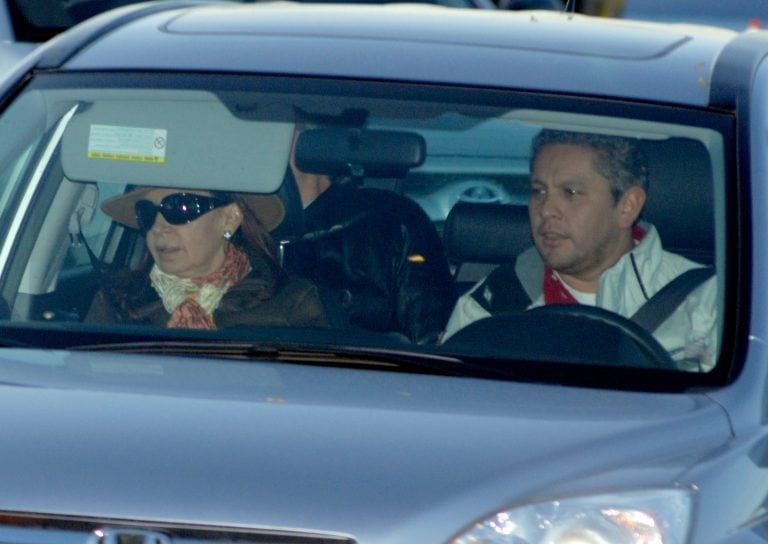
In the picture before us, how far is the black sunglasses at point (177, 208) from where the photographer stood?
439cm

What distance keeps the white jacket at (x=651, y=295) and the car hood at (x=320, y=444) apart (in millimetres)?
242

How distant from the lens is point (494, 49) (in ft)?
14.1

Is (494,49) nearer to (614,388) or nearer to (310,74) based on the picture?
(310,74)

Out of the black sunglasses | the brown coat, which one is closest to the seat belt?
the brown coat

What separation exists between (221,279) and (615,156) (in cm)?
93

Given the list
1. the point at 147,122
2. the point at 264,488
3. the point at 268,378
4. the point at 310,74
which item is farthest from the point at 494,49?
the point at 264,488

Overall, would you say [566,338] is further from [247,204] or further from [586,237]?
[247,204]

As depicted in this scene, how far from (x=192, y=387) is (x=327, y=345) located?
17.0 inches

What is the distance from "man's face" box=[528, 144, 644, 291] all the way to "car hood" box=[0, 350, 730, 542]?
27.6 inches

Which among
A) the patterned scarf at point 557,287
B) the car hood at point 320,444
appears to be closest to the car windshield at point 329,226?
the patterned scarf at point 557,287

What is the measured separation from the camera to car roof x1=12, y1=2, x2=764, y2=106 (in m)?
4.16

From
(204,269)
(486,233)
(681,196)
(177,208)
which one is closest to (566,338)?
Answer: (681,196)

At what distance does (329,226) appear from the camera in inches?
174

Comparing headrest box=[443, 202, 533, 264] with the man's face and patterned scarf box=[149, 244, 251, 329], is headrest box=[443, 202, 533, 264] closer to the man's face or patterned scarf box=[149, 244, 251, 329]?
the man's face
